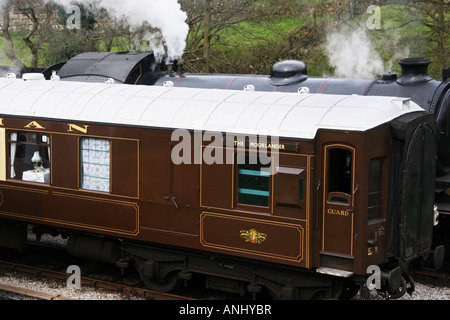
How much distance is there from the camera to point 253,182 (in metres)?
8.78

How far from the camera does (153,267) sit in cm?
1006

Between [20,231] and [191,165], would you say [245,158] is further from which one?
[20,231]

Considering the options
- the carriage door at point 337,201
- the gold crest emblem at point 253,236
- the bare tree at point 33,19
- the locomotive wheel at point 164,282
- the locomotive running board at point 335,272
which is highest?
the bare tree at point 33,19

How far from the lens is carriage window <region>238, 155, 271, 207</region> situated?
867 cm

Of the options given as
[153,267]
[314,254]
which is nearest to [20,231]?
[153,267]

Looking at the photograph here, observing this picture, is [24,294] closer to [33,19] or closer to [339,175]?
[339,175]

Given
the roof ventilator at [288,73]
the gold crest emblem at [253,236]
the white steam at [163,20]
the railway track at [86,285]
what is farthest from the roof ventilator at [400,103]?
the white steam at [163,20]

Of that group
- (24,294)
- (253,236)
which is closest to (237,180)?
(253,236)

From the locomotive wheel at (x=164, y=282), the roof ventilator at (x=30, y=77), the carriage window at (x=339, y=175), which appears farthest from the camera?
the roof ventilator at (x=30, y=77)

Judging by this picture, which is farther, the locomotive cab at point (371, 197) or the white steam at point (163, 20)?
the white steam at point (163, 20)

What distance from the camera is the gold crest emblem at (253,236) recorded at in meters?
8.73

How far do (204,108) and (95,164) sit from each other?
2.08 m

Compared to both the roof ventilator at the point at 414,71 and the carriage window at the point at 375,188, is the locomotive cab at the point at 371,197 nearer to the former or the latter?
the carriage window at the point at 375,188

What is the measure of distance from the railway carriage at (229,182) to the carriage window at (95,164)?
0.02m
